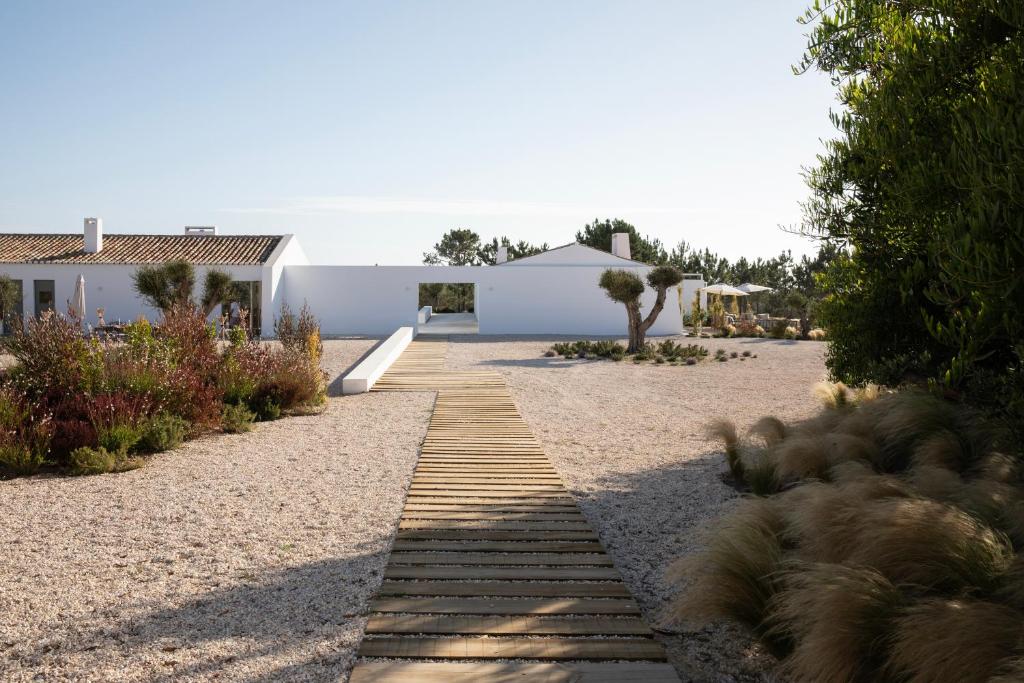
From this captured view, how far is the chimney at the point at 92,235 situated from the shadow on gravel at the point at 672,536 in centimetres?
2388

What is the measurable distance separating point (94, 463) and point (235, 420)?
1.94m

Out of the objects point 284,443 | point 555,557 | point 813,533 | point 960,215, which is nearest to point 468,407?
point 284,443

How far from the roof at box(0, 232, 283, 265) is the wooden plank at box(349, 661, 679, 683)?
23240 millimetres

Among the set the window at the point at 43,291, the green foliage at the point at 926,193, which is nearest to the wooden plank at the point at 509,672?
the green foliage at the point at 926,193

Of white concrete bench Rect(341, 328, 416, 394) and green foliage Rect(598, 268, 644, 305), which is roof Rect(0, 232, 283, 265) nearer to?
white concrete bench Rect(341, 328, 416, 394)

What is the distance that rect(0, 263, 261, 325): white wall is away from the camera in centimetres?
2370

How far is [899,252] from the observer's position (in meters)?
4.80

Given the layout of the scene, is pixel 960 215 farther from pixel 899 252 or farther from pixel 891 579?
pixel 899 252

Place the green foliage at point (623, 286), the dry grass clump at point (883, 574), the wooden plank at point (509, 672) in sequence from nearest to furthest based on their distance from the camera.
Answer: the dry grass clump at point (883, 574)
the wooden plank at point (509, 672)
the green foliage at point (623, 286)

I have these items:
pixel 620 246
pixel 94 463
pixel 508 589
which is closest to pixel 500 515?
pixel 508 589

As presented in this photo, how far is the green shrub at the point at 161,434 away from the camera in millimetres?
6852

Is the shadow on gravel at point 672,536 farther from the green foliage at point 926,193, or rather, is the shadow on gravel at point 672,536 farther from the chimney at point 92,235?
the chimney at point 92,235

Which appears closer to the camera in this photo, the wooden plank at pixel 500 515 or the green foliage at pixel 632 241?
the wooden plank at pixel 500 515

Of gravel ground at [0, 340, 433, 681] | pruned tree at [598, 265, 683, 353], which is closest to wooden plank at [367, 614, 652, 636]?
gravel ground at [0, 340, 433, 681]
